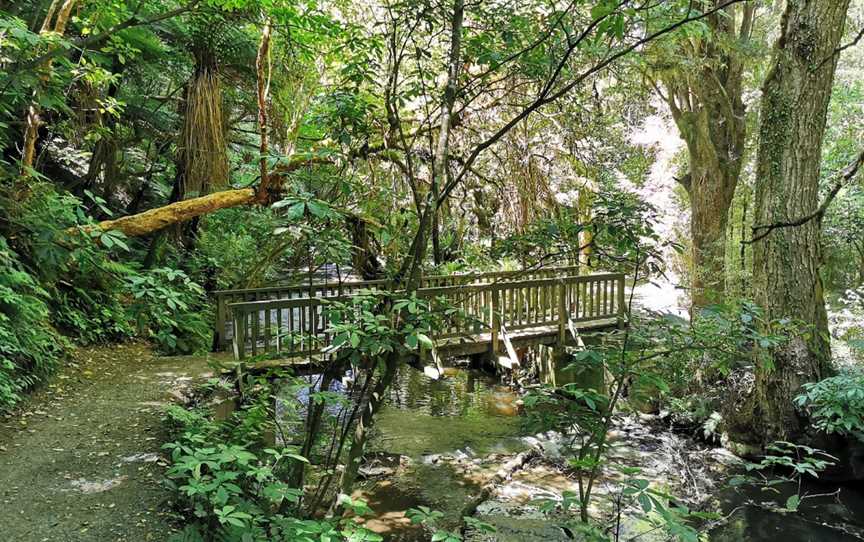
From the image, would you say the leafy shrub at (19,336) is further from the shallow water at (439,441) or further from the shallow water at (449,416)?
the shallow water at (449,416)

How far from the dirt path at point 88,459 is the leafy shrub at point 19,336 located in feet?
0.60

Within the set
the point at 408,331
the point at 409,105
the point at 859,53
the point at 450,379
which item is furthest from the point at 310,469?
the point at 859,53

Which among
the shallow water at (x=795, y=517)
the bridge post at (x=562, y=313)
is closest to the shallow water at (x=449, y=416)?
the bridge post at (x=562, y=313)

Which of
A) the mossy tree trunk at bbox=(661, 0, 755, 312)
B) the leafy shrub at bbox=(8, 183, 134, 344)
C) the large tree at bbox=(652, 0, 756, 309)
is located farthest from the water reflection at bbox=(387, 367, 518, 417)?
the leafy shrub at bbox=(8, 183, 134, 344)

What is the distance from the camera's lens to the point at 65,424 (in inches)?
171

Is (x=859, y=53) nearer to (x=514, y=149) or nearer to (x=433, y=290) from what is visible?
(x=514, y=149)

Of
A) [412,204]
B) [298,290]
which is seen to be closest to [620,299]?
[412,204]

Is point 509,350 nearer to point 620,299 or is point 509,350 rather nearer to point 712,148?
point 620,299

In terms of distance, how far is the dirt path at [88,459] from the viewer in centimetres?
302

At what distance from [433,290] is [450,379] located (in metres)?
4.27

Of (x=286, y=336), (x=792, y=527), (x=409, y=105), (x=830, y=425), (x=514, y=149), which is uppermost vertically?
(x=409, y=105)

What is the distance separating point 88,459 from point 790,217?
7295mm

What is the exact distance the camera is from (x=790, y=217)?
634cm

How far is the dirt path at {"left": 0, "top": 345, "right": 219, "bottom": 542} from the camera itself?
9.91 ft
